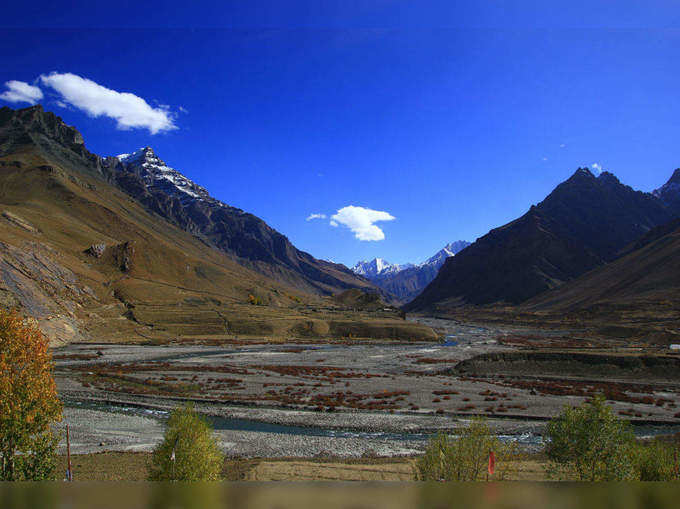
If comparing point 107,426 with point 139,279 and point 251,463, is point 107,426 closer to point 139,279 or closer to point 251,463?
point 251,463

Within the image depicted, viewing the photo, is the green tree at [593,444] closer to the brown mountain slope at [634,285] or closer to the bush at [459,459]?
the bush at [459,459]

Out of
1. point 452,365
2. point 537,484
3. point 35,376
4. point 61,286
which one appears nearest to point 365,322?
point 452,365

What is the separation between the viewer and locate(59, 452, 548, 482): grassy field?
23203 millimetres

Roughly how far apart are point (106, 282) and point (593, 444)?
135096 millimetres

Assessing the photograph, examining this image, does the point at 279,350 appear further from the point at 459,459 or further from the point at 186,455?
the point at 459,459

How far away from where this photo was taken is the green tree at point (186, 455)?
16203 mm

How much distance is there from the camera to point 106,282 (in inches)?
4904

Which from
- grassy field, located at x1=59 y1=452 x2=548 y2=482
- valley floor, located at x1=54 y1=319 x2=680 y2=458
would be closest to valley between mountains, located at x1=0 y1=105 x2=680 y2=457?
valley floor, located at x1=54 y1=319 x2=680 y2=458

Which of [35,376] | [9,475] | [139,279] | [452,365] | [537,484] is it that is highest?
[139,279]

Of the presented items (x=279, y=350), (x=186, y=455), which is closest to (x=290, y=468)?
(x=186, y=455)

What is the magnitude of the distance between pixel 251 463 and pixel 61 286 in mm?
98053

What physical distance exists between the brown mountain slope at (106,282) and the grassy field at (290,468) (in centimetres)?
7111

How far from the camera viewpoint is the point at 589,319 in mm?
134250

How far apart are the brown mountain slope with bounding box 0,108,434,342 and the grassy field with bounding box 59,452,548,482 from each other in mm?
71105
